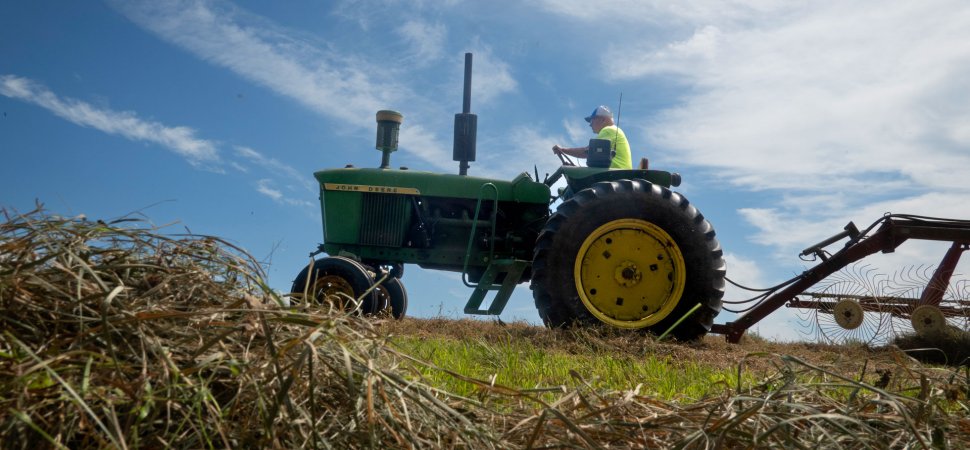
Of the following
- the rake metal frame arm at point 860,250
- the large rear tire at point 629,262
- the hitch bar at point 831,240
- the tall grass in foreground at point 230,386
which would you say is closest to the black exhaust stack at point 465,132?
the large rear tire at point 629,262

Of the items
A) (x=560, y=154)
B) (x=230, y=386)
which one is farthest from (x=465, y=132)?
(x=230, y=386)

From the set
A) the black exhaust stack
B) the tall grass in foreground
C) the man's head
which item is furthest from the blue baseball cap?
the tall grass in foreground

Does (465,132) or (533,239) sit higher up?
(465,132)

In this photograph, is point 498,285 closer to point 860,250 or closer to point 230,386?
point 860,250

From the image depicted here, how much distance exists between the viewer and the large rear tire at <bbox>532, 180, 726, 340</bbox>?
17.3ft

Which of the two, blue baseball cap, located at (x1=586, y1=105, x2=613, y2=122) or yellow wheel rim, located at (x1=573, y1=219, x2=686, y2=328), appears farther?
blue baseball cap, located at (x1=586, y1=105, x2=613, y2=122)

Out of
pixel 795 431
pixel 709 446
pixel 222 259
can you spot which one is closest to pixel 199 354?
pixel 222 259

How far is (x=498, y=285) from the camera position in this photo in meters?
6.17

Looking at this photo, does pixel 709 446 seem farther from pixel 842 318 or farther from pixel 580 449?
pixel 842 318

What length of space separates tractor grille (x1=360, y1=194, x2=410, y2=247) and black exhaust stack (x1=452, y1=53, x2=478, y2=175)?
0.60 m

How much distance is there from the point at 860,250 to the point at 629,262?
229 centimetres

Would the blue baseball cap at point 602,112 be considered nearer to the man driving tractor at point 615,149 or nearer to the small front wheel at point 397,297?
the man driving tractor at point 615,149

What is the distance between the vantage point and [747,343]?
6.63 m

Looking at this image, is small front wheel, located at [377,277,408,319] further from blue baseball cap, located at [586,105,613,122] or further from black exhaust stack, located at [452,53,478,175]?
blue baseball cap, located at [586,105,613,122]
